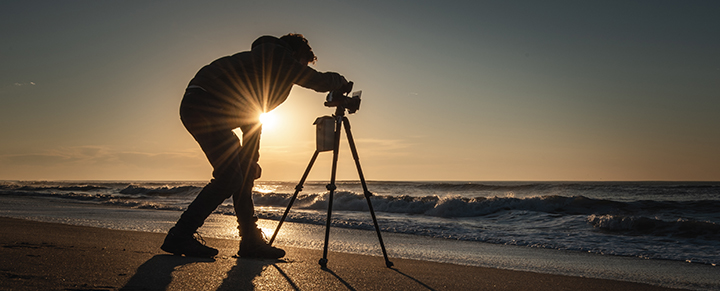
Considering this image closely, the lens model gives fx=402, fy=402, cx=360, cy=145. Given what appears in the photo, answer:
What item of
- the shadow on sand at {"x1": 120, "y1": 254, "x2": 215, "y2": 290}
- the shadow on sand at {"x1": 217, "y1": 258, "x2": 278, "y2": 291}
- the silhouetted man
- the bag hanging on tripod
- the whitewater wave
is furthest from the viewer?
the whitewater wave

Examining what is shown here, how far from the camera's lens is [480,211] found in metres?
12.2

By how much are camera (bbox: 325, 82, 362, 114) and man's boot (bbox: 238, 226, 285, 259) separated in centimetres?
115

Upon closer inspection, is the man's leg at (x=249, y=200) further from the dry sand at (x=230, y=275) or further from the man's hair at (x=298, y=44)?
the man's hair at (x=298, y=44)

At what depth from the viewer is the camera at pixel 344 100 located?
3012mm

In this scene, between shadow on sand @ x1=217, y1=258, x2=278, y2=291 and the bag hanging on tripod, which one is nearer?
shadow on sand @ x1=217, y1=258, x2=278, y2=291

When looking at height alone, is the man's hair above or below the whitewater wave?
above

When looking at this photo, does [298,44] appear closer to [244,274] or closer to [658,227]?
[244,274]

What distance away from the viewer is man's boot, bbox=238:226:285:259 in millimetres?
2975

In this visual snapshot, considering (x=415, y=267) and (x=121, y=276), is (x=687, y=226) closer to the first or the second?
(x=415, y=267)

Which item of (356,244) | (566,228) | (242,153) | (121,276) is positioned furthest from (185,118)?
(566,228)

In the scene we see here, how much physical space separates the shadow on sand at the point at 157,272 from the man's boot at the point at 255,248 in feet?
1.13

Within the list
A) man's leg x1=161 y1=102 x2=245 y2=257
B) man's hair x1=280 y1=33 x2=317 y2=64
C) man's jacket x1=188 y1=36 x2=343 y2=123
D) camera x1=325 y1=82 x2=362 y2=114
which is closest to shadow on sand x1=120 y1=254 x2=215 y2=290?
man's leg x1=161 y1=102 x2=245 y2=257

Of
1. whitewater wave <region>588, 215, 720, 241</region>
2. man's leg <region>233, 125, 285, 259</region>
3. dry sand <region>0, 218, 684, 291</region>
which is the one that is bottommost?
whitewater wave <region>588, 215, 720, 241</region>

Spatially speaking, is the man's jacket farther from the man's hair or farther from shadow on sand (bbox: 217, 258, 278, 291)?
shadow on sand (bbox: 217, 258, 278, 291)
